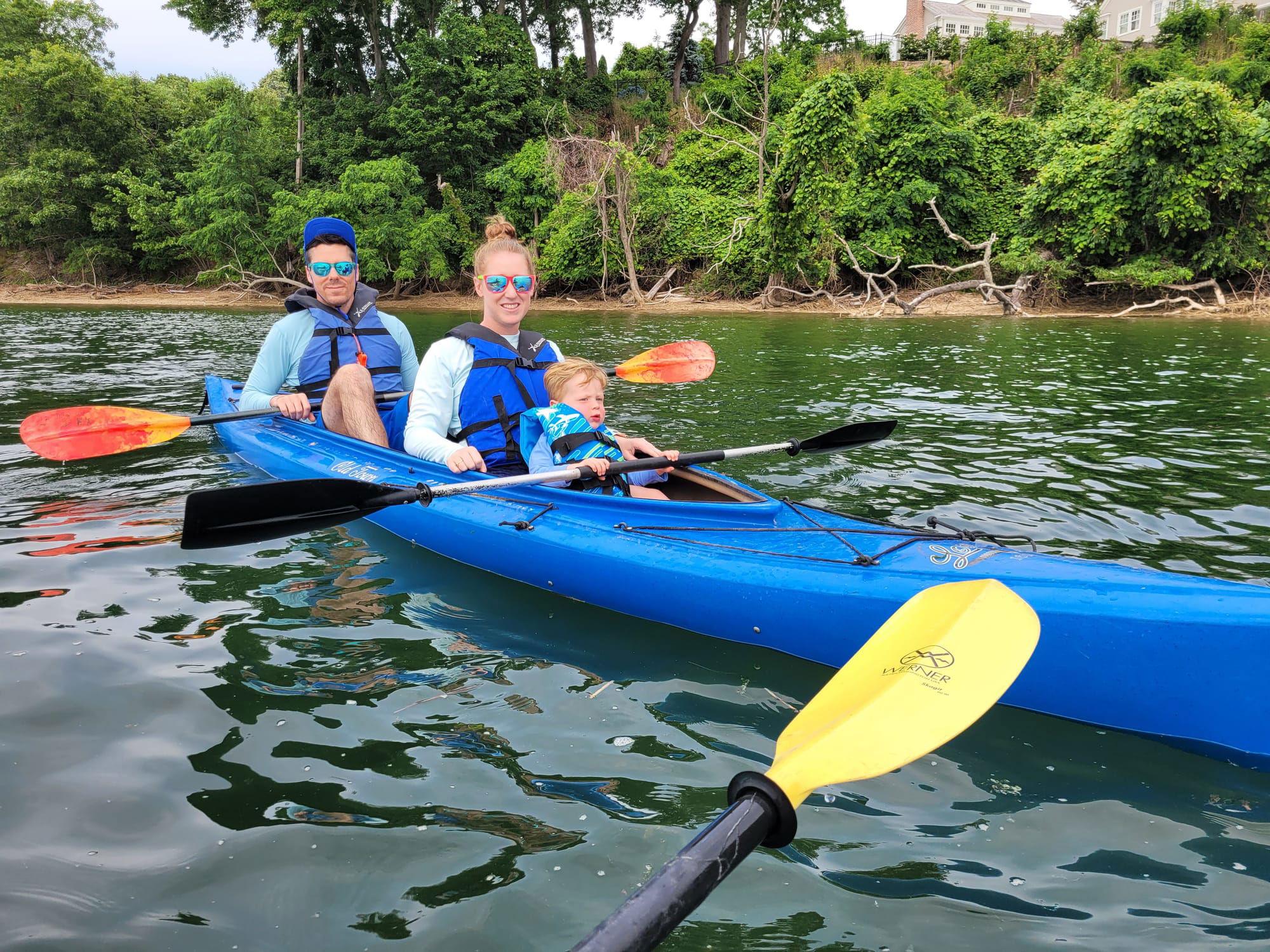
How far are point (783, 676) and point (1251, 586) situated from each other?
1.37 meters

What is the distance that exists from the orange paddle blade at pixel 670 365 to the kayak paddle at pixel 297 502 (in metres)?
2.40

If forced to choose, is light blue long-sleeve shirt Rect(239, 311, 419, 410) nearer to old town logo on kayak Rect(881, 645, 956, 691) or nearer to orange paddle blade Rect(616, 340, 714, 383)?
orange paddle blade Rect(616, 340, 714, 383)

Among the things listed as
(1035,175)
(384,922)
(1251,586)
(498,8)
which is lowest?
(384,922)

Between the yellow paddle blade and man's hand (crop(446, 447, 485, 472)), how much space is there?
2.12 metres

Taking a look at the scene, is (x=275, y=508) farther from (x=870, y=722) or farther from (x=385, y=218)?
(x=385, y=218)

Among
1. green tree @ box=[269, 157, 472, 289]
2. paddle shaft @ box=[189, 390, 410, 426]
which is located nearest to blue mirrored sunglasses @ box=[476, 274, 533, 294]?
paddle shaft @ box=[189, 390, 410, 426]

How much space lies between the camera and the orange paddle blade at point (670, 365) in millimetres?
5945

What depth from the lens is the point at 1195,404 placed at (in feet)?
23.8

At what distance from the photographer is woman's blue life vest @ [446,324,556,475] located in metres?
4.07

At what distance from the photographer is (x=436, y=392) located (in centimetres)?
409

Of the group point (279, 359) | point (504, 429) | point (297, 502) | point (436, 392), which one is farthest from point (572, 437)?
point (279, 359)

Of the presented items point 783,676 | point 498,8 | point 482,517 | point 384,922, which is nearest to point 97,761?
point 384,922

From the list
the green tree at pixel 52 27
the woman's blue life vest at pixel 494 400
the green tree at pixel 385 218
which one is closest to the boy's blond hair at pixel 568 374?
the woman's blue life vest at pixel 494 400

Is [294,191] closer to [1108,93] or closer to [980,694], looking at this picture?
[1108,93]
